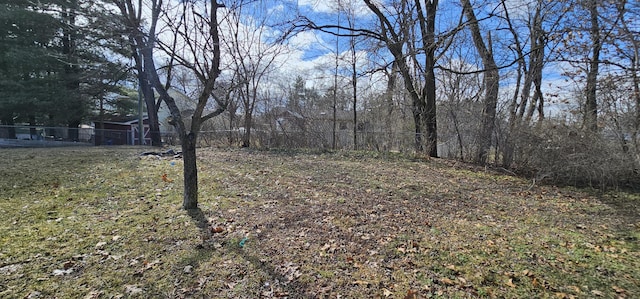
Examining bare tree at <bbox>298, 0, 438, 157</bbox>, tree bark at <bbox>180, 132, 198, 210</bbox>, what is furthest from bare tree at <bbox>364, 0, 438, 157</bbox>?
tree bark at <bbox>180, 132, 198, 210</bbox>

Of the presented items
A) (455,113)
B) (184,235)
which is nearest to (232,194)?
(184,235)

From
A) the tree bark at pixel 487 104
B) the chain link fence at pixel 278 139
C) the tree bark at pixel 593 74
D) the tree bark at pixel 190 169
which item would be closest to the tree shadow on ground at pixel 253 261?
the tree bark at pixel 190 169

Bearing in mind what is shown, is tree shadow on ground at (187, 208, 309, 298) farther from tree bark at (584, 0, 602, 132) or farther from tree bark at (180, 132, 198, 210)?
tree bark at (584, 0, 602, 132)

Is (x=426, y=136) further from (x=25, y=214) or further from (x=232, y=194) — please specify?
(x=25, y=214)

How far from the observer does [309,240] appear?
3277 millimetres

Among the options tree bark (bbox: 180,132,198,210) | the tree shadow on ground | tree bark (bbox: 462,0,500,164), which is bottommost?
the tree shadow on ground

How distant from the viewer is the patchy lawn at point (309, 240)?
2428 millimetres

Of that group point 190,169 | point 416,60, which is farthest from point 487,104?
point 190,169

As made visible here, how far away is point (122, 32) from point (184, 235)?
293 centimetres

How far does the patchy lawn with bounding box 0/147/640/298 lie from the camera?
2.43 metres

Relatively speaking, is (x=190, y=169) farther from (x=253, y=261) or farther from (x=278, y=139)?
(x=278, y=139)

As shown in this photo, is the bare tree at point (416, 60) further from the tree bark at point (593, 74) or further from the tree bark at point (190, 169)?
the tree bark at point (190, 169)

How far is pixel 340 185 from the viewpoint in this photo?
18.9 ft

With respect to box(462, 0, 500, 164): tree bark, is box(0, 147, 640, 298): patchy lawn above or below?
below
